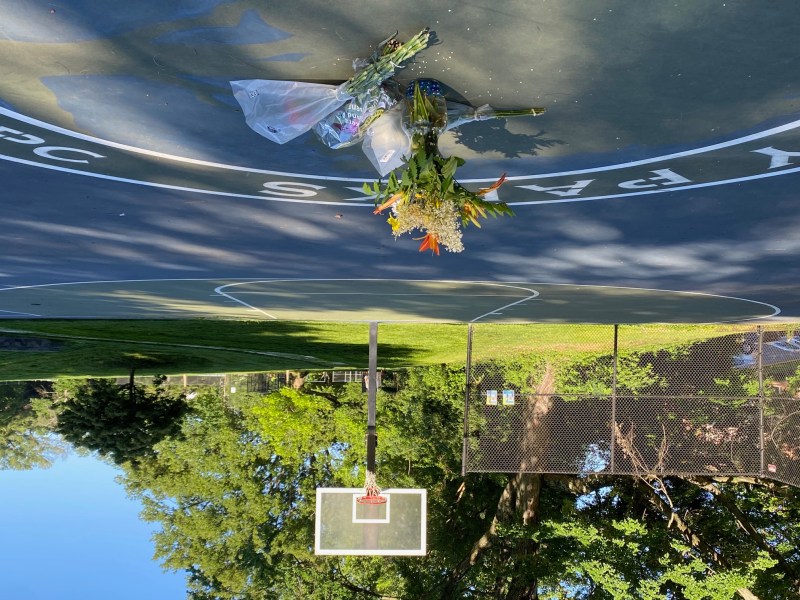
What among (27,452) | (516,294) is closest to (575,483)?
(516,294)

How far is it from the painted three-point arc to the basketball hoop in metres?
4.30

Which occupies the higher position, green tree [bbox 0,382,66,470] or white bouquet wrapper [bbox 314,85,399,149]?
white bouquet wrapper [bbox 314,85,399,149]

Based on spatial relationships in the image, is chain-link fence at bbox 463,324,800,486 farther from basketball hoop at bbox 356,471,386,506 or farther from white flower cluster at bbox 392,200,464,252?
white flower cluster at bbox 392,200,464,252

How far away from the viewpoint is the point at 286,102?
5711mm

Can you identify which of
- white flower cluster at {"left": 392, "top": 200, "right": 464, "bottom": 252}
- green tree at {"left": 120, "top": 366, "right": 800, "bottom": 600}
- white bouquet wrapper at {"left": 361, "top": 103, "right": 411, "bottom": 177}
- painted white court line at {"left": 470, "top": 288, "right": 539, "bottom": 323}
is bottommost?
green tree at {"left": 120, "top": 366, "right": 800, "bottom": 600}

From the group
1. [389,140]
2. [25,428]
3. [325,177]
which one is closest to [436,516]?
[325,177]

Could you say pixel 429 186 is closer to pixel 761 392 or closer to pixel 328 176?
pixel 328 176

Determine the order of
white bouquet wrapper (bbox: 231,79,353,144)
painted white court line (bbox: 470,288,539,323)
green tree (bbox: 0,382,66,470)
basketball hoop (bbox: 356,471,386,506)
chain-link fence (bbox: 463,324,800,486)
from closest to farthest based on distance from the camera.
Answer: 1. white bouquet wrapper (bbox: 231,79,353,144)
2. basketball hoop (bbox: 356,471,386,506)
3. painted white court line (bbox: 470,288,539,323)
4. chain-link fence (bbox: 463,324,800,486)
5. green tree (bbox: 0,382,66,470)

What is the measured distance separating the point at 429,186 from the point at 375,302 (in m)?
8.40

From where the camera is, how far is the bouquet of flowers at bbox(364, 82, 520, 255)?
5.47 meters

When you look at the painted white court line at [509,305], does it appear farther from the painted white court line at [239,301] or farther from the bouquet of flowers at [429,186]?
the bouquet of flowers at [429,186]

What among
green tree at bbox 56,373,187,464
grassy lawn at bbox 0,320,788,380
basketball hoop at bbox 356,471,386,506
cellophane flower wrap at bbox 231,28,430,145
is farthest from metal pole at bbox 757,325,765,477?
green tree at bbox 56,373,187,464

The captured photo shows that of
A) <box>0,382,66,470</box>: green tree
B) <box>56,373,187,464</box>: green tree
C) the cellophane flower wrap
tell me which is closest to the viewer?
the cellophane flower wrap

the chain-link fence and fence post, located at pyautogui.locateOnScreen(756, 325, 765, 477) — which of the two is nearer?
fence post, located at pyautogui.locateOnScreen(756, 325, 765, 477)
